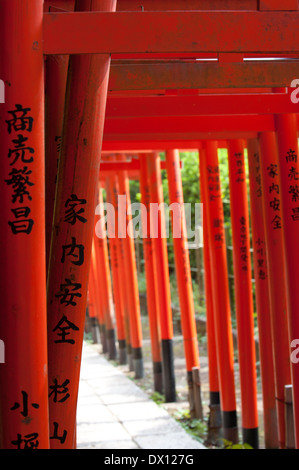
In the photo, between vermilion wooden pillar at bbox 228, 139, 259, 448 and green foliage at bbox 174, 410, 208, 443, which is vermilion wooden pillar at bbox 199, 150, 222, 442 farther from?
vermilion wooden pillar at bbox 228, 139, 259, 448

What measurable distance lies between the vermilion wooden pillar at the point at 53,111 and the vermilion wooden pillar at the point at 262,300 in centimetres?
426

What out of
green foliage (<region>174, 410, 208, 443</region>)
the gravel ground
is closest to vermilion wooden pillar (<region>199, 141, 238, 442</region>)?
the gravel ground

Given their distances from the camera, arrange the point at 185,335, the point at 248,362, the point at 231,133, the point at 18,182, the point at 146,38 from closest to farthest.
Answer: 1. the point at 18,182
2. the point at 146,38
3. the point at 231,133
4. the point at 248,362
5. the point at 185,335

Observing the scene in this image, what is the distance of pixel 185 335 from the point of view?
36.8 feet

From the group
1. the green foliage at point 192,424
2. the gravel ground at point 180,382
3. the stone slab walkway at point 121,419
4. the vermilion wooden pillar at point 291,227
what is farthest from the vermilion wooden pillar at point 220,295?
the vermilion wooden pillar at point 291,227

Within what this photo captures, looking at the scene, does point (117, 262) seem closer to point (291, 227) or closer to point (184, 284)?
point (184, 284)

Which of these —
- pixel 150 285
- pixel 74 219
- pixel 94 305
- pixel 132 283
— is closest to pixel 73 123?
pixel 74 219

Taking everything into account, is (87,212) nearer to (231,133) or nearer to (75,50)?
(75,50)

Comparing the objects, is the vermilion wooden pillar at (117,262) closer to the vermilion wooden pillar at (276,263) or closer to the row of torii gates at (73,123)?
the vermilion wooden pillar at (276,263)

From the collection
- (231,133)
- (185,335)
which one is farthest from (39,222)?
(185,335)

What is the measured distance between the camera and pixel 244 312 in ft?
28.2

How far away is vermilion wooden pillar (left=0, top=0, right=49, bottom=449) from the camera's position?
3326 mm

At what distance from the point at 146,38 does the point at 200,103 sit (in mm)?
2928

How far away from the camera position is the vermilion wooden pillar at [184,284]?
36.7 ft
